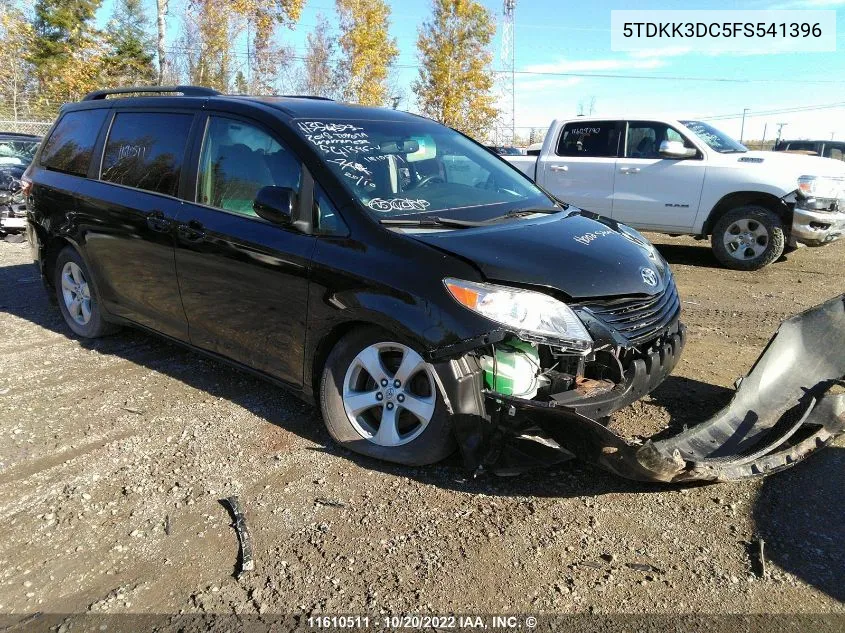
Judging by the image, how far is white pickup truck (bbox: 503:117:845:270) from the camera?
7902 millimetres

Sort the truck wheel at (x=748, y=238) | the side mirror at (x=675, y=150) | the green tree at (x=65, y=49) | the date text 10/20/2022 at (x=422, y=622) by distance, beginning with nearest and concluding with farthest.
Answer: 1. the date text 10/20/2022 at (x=422, y=622)
2. the truck wheel at (x=748, y=238)
3. the side mirror at (x=675, y=150)
4. the green tree at (x=65, y=49)

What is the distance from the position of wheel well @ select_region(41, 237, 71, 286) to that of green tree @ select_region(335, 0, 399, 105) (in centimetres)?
2551

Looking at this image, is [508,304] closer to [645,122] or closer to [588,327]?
[588,327]

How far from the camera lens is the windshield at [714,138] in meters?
8.66

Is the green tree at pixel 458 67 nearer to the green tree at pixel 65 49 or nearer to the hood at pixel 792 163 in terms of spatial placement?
the green tree at pixel 65 49

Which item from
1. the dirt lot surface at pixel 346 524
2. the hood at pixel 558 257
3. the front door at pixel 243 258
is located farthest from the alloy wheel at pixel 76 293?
the hood at pixel 558 257

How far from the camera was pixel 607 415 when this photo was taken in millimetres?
3061

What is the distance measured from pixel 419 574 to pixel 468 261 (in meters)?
1.36

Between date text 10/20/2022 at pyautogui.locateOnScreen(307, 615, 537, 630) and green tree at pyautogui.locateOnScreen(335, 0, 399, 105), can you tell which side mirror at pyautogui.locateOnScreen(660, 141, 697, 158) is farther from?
green tree at pyautogui.locateOnScreen(335, 0, 399, 105)

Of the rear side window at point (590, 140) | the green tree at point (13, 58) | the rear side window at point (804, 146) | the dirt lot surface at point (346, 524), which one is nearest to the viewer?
the dirt lot surface at point (346, 524)

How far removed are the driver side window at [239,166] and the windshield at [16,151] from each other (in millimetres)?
9308

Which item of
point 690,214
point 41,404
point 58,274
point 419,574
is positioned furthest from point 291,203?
point 690,214

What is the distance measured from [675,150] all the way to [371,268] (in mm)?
6523

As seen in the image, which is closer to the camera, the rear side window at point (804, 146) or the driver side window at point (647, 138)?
the driver side window at point (647, 138)
